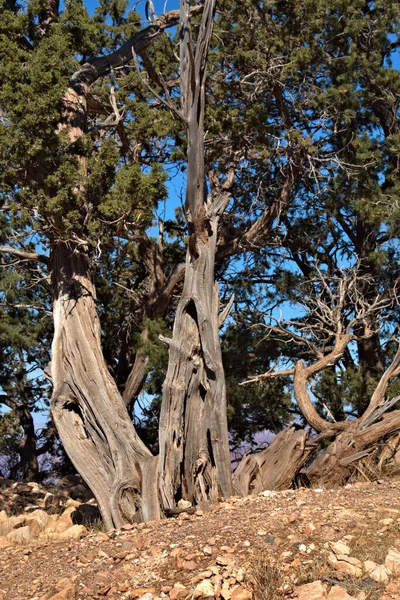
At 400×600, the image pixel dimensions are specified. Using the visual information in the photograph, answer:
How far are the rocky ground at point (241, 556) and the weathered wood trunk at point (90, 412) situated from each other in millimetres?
821

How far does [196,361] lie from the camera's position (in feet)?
23.1

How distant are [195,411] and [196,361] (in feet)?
1.65

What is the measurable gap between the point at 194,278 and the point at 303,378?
202 centimetres

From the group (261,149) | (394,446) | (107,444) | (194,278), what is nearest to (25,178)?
(194,278)

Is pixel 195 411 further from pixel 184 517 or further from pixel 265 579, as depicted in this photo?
pixel 265 579

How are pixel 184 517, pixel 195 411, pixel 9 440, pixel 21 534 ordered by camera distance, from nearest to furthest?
pixel 184 517 → pixel 21 534 → pixel 195 411 → pixel 9 440

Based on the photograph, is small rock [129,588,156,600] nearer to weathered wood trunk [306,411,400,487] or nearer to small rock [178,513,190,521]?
small rock [178,513,190,521]

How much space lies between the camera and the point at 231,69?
34.0 ft

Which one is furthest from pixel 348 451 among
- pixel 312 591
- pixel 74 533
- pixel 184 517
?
pixel 312 591

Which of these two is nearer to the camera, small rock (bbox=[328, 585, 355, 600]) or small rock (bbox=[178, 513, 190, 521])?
small rock (bbox=[328, 585, 355, 600])

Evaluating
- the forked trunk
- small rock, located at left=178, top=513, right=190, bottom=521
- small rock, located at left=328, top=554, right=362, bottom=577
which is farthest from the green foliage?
small rock, located at left=328, top=554, right=362, bottom=577

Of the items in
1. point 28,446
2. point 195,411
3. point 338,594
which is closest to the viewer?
point 338,594

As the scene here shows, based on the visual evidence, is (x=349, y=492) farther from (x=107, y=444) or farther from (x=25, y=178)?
(x=25, y=178)

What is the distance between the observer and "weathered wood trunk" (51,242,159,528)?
6879mm
